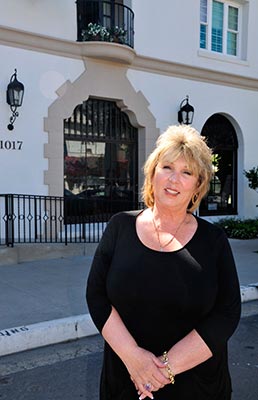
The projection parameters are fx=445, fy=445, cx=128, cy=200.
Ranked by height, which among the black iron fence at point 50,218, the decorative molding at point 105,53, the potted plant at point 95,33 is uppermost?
the potted plant at point 95,33

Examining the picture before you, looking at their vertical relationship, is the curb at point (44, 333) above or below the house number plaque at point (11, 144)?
below

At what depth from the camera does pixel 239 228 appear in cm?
1267

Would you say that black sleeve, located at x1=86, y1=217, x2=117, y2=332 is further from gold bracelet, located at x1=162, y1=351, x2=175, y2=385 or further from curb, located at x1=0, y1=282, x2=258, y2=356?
curb, located at x1=0, y1=282, x2=258, y2=356

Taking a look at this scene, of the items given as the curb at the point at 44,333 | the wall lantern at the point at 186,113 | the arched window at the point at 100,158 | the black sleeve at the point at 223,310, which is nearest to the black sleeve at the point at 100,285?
the black sleeve at the point at 223,310

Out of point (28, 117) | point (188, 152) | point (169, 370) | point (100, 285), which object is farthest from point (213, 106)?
point (169, 370)

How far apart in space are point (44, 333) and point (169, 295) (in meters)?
3.21

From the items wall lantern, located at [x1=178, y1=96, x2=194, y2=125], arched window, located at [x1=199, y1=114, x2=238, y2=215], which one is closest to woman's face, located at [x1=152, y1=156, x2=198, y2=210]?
wall lantern, located at [x1=178, y1=96, x2=194, y2=125]

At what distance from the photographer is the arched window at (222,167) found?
13750 mm

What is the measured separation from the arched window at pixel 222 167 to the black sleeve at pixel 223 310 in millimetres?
11567

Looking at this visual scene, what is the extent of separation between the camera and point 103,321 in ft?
6.92

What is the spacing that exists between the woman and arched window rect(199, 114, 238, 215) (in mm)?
11525

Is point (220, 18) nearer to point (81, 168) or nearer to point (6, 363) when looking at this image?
point (81, 168)

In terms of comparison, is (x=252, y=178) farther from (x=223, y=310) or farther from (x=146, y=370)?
(x=146, y=370)

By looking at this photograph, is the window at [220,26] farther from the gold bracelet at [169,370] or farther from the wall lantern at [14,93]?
the gold bracelet at [169,370]
